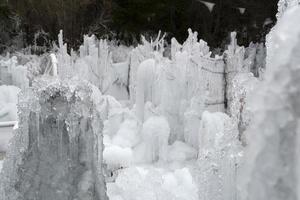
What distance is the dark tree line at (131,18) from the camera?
618 inches

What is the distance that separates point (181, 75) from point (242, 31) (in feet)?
27.0

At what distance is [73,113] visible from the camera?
341 cm

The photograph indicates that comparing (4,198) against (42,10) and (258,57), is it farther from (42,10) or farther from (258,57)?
(42,10)

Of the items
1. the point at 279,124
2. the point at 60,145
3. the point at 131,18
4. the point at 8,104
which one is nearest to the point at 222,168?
the point at 60,145

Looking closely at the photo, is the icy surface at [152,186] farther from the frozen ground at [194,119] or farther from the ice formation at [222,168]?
the ice formation at [222,168]

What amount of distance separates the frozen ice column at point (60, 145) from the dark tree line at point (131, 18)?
1219cm

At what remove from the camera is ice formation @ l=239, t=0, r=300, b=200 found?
1.47 m

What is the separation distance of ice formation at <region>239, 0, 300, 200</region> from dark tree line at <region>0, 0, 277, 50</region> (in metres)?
14.3

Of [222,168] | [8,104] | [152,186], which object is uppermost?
[8,104]

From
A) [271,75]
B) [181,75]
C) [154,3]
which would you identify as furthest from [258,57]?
[271,75]

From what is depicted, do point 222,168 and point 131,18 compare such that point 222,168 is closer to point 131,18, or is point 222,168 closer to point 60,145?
point 60,145

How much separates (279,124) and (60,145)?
220 centimetres

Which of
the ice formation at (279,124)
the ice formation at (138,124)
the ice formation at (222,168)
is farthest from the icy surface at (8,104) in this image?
the ice formation at (279,124)

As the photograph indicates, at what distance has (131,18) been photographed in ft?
53.8
